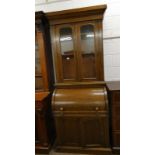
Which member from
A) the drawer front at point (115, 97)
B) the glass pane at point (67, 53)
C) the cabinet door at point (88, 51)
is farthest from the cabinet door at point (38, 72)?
the drawer front at point (115, 97)

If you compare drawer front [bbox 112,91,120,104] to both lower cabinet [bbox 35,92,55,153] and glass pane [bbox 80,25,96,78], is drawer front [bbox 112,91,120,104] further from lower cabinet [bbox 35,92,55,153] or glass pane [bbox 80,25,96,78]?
lower cabinet [bbox 35,92,55,153]

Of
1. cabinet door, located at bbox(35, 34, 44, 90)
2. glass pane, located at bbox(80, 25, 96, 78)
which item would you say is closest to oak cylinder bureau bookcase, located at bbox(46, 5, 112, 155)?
glass pane, located at bbox(80, 25, 96, 78)

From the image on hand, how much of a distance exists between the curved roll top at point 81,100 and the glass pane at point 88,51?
0.83 feet

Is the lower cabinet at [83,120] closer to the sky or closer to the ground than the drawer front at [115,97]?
Result: closer to the ground

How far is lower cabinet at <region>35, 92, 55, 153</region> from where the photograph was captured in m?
2.02

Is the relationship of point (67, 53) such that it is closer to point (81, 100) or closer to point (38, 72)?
point (38, 72)

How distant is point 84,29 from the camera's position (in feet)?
6.79

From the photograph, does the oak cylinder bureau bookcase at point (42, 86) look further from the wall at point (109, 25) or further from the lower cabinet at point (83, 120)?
the wall at point (109, 25)

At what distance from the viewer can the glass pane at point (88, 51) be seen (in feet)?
6.76
